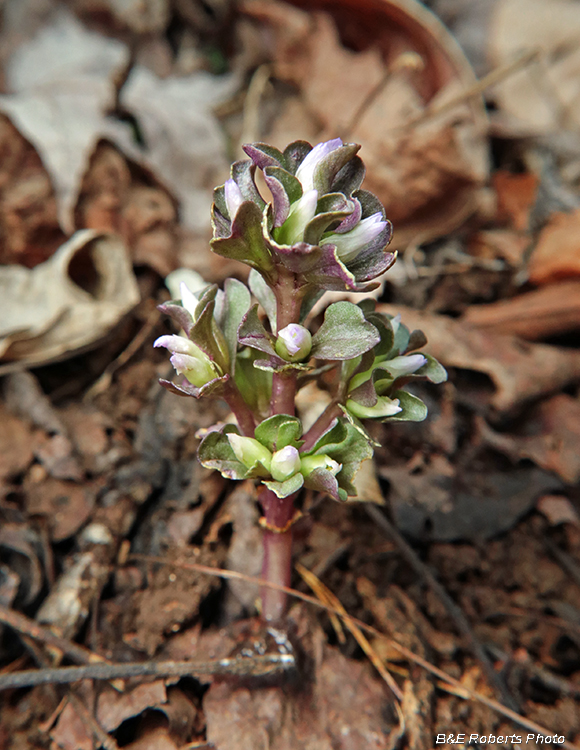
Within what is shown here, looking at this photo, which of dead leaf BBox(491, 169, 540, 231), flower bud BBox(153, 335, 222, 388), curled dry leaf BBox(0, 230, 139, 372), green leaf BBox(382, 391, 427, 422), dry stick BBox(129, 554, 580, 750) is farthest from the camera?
dead leaf BBox(491, 169, 540, 231)

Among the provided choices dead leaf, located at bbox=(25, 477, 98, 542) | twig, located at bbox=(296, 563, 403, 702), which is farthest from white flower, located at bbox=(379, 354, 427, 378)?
dead leaf, located at bbox=(25, 477, 98, 542)

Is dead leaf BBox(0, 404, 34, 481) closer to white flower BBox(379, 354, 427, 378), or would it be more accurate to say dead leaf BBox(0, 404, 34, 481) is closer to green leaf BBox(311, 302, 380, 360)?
green leaf BBox(311, 302, 380, 360)

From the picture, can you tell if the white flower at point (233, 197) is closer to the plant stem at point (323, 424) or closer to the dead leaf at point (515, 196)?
the plant stem at point (323, 424)

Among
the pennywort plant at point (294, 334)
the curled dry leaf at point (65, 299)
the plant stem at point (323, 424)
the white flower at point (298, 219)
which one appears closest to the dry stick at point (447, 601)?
the pennywort plant at point (294, 334)

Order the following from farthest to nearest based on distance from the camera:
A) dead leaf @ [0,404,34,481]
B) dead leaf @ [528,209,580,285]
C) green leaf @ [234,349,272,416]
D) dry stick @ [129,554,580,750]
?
dead leaf @ [528,209,580,285], dead leaf @ [0,404,34,481], dry stick @ [129,554,580,750], green leaf @ [234,349,272,416]

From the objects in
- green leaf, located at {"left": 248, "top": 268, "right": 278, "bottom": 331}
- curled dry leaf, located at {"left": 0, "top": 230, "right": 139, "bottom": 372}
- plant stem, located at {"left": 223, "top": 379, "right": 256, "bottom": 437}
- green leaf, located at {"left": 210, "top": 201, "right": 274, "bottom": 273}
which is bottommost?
curled dry leaf, located at {"left": 0, "top": 230, "right": 139, "bottom": 372}

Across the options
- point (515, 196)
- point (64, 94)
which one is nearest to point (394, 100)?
point (515, 196)

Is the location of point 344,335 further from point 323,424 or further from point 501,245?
point 501,245
